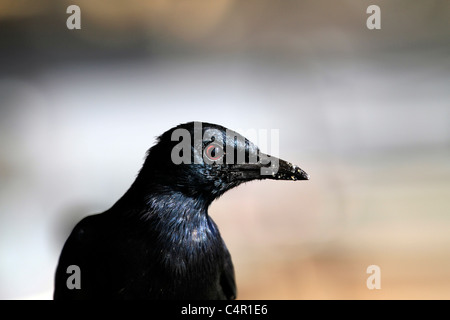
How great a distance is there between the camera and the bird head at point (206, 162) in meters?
1.90

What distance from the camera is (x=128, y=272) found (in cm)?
195

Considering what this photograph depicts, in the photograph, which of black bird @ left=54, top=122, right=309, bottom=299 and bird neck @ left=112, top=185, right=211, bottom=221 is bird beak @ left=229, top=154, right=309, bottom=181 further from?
bird neck @ left=112, top=185, right=211, bottom=221

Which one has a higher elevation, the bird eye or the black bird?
the bird eye

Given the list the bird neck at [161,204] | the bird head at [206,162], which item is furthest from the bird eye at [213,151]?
the bird neck at [161,204]

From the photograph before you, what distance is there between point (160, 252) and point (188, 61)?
440 cm

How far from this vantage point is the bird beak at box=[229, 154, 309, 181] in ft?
6.39

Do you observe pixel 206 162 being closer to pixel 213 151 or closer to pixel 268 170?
pixel 213 151

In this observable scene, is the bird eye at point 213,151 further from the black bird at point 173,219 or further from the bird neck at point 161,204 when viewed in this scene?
the bird neck at point 161,204

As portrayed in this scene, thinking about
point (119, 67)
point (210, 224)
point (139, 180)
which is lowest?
point (210, 224)

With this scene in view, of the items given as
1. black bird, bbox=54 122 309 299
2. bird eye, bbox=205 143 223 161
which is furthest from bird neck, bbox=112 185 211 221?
bird eye, bbox=205 143 223 161
